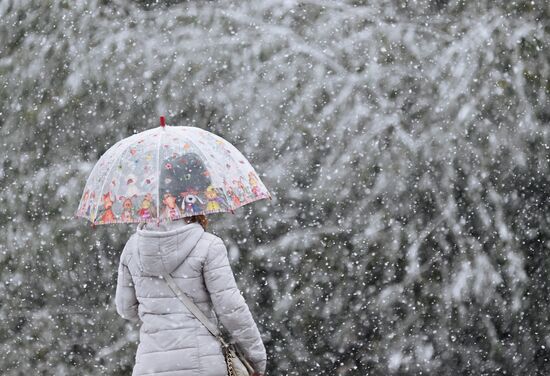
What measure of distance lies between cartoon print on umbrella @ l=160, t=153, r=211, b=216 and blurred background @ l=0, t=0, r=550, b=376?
3.43 ft

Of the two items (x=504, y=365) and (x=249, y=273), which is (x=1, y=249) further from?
(x=504, y=365)

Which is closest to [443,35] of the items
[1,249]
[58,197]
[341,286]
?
[341,286]

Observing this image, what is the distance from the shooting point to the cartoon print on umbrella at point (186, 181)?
9.52ft

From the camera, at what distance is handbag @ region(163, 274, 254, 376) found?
2.99 m

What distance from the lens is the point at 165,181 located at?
292 centimetres

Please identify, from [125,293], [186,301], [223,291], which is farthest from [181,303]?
[125,293]

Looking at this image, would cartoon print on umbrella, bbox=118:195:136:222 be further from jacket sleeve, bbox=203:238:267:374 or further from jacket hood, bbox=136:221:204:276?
jacket sleeve, bbox=203:238:267:374

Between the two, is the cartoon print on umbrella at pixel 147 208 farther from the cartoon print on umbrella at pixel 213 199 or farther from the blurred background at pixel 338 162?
the blurred background at pixel 338 162

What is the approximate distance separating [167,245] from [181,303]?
20 cm

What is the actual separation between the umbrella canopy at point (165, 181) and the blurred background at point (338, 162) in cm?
97

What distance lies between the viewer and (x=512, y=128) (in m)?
4.07

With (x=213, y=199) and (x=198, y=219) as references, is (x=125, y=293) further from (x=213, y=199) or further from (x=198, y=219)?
(x=213, y=199)

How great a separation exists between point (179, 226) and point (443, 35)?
1.68 m

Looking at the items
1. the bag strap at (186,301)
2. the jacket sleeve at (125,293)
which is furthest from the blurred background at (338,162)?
the bag strap at (186,301)
